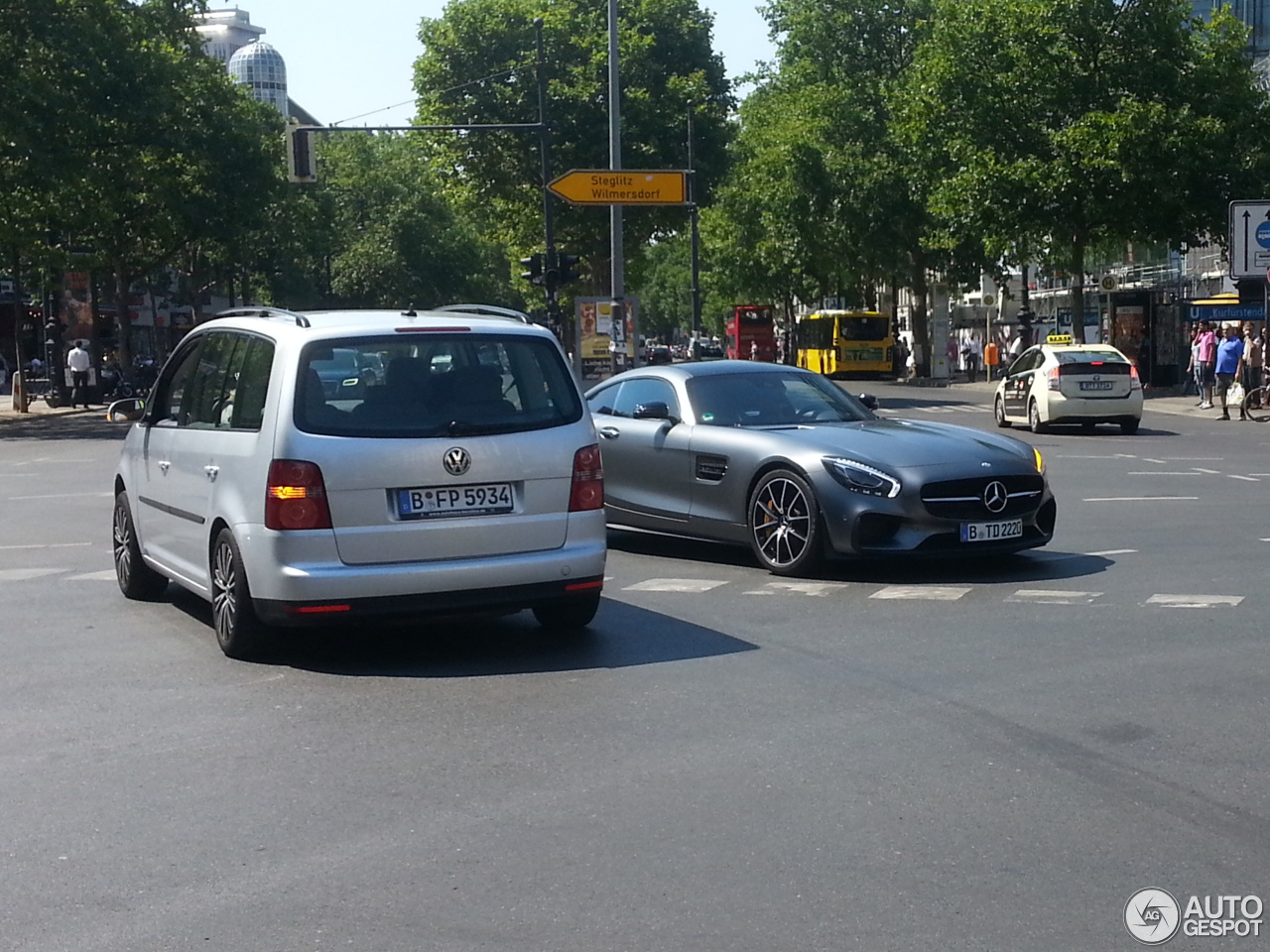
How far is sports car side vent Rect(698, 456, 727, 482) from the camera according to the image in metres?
11.8

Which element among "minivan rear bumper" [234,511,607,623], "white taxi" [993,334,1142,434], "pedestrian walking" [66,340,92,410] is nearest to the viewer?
"minivan rear bumper" [234,511,607,623]

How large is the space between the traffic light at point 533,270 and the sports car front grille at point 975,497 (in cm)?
2672

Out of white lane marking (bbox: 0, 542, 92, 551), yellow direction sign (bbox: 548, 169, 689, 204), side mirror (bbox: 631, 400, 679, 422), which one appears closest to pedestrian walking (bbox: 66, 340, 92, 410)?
yellow direction sign (bbox: 548, 169, 689, 204)

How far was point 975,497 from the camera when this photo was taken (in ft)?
36.2

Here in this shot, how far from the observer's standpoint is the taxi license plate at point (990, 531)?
432 inches

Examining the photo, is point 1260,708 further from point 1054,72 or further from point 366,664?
point 1054,72

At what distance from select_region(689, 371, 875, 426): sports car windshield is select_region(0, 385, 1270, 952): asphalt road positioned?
154 cm

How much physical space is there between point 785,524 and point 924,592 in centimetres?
118

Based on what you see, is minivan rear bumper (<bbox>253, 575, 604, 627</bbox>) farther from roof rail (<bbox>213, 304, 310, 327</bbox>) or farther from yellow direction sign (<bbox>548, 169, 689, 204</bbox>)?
yellow direction sign (<bbox>548, 169, 689, 204</bbox>)

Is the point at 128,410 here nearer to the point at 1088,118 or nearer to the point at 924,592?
the point at 924,592

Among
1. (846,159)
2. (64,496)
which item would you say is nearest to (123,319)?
(846,159)

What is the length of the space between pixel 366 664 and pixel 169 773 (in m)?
2.21

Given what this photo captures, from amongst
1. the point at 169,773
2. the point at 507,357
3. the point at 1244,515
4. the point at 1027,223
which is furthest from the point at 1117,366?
the point at 169,773

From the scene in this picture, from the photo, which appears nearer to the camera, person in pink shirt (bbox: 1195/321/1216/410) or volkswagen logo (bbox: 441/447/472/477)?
volkswagen logo (bbox: 441/447/472/477)
